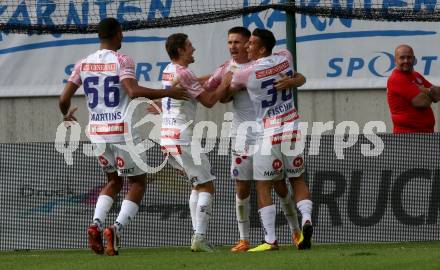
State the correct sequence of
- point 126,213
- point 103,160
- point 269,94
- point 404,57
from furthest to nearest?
point 404,57 < point 269,94 < point 103,160 < point 126,213

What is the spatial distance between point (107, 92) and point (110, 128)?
340mm

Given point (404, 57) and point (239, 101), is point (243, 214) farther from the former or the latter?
point (404, 57)

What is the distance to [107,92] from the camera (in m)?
11.1

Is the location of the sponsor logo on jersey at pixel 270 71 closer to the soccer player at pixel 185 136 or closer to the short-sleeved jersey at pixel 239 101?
the short-sleeved jersey at pixel 239 101

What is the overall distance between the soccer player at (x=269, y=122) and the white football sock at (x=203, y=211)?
53 centimetres

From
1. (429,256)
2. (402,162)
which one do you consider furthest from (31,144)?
(429,256)

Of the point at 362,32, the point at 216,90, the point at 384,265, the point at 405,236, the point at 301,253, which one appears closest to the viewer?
the point at 384,265

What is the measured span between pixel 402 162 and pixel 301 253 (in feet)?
10.9

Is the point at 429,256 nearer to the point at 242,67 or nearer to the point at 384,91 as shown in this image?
the point at 242,67

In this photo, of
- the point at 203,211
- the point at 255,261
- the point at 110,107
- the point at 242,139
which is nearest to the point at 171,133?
the point at 242,139

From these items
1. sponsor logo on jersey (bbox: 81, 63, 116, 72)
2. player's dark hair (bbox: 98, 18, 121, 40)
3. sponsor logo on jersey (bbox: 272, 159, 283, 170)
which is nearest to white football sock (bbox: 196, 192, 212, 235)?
sponsor logo on jersey (bbox: 272, 159, 283, 170)

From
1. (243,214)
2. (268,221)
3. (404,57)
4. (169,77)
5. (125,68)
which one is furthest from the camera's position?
(404,57)

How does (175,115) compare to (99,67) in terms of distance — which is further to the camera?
(175,115)

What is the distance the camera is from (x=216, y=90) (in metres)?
11.6
